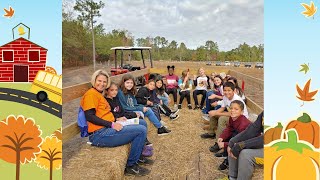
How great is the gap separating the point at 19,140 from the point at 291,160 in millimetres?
1126

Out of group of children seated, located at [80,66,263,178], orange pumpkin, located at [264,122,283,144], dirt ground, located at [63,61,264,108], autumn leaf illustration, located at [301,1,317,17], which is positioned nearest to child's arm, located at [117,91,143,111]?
group of children seated, located at [80,66,263,178]

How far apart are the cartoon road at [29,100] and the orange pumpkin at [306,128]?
95 cm

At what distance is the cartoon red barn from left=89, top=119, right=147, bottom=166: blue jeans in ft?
3.35

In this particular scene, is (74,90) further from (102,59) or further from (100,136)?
(102,59)

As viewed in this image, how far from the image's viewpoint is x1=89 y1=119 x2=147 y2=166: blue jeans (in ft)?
7.44

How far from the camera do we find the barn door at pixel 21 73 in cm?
131

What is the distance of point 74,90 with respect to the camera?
2.14 meters

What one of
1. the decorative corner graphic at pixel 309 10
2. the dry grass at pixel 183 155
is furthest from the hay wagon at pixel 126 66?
the decorative corner graphic at pixel 309 10

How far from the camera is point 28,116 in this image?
1318mm

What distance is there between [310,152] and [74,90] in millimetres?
1458

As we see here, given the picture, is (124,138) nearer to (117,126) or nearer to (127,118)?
(117,126)

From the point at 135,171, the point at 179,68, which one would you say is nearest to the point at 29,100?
the point at 135,171

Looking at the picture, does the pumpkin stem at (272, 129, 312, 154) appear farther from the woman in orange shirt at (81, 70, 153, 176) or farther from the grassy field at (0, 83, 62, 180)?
the woman in orange shirt at (81, 70, 153, 176)

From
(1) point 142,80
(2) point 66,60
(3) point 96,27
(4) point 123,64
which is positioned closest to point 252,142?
(2) point 66,60
